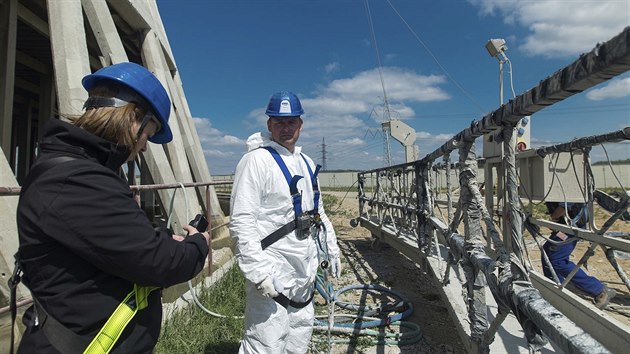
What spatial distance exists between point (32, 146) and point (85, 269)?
66.1ft

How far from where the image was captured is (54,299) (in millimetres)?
1196

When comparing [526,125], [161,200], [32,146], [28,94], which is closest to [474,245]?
[526,125]

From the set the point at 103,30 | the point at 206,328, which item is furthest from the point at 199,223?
the point at 103,30

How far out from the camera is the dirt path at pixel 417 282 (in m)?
3.76

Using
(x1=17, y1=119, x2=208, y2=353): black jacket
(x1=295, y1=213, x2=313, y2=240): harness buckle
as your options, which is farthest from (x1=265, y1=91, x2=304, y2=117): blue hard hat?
(x1=17, y1=119, x2=208, y2=353): black jacket

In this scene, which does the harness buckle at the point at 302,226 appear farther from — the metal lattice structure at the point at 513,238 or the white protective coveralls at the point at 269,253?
the metal lattice structure at the point at 513,238

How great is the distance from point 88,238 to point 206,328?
110 inches

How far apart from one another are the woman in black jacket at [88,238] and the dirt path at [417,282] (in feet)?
9.32

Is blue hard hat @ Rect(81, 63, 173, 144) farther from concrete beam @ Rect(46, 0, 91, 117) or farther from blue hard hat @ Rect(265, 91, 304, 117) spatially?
concrete beam @ Rect(46, 0, 91, 117)

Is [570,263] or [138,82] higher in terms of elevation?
[138,82]

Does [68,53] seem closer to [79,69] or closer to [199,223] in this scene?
[79,69]

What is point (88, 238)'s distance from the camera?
115cm

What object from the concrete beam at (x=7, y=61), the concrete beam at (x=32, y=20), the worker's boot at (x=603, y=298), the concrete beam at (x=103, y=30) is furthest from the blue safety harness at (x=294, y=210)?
the concrete beam at (x=32, y=20)

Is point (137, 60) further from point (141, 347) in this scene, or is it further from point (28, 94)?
point (141, 347)
